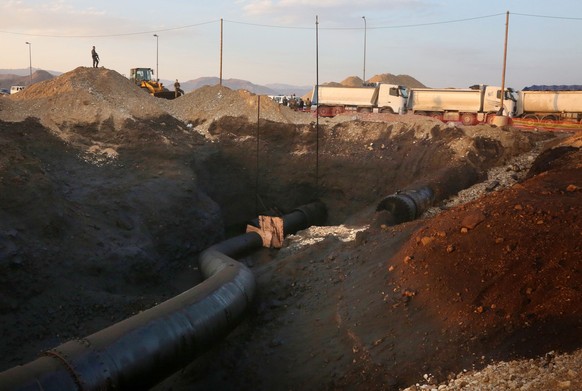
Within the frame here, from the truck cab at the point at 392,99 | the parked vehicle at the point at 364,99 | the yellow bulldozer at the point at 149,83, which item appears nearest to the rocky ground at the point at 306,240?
the yellow bulldozer at the point at 149,83

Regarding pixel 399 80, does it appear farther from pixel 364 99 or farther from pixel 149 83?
pixel 149 83

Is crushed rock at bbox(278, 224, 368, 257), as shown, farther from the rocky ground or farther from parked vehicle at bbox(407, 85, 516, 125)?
parked vehicle at bbox(407, 85, 516, 125)

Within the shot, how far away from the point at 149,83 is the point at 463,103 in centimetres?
2084

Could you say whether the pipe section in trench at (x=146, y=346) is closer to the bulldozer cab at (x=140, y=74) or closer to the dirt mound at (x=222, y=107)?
the dirt mound at (x=222, y=107)

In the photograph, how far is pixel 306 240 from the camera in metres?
16.2

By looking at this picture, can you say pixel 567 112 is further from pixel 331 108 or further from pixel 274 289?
pixel 274 289

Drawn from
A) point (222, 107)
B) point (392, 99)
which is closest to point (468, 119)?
point (392, 99)

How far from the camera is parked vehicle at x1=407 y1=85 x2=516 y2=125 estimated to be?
3291 cm

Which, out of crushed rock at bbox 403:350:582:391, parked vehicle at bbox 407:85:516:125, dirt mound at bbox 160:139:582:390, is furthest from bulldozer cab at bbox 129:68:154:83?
crushed rock at bbox 403:350:582:391

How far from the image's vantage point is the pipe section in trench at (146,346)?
6.30m

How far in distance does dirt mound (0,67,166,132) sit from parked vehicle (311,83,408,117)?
15103 millimetres

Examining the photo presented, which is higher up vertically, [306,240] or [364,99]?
[364,99]

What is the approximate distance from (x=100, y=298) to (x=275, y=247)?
672 centimetres

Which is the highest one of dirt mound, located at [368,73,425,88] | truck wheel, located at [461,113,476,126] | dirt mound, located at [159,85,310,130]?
dirt mound, located at [368,73,425,88]
